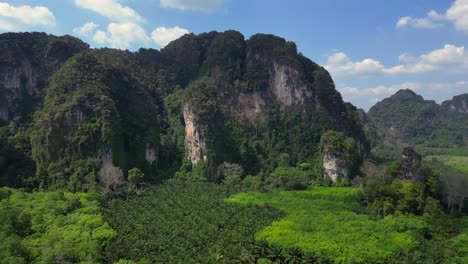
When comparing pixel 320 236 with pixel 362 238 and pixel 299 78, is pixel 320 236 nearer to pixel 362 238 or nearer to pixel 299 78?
pixel 362 238

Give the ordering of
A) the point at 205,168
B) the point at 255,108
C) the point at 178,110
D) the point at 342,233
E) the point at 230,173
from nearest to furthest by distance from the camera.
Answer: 1. the point at 342,233
2. the point at 230,173
3. the point at 205,168
4. the point at 255,108
5. the point at 178,110

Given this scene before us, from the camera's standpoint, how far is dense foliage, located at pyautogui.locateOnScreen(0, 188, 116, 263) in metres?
31.0

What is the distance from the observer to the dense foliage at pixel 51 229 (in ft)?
102

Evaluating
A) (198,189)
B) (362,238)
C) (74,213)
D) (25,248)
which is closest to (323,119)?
(198,189)

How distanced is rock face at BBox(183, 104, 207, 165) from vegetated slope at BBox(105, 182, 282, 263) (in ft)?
49.4

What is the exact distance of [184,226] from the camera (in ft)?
138

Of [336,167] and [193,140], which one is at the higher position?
[193,140]

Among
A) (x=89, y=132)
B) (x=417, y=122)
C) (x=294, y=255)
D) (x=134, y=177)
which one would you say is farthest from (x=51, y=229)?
(x=417, y=122)

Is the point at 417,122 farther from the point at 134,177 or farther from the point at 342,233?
the point at 342,233

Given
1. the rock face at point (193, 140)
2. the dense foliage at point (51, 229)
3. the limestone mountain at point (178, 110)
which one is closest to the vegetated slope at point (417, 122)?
the limestone mountain at point (178, 110)

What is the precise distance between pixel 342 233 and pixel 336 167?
29105 mm

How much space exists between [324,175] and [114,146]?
33.0 meters

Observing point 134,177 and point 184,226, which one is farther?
point 134,177

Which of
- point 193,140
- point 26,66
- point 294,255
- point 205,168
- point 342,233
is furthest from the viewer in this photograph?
point 26,66
